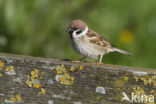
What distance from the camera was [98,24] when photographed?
5.41 m

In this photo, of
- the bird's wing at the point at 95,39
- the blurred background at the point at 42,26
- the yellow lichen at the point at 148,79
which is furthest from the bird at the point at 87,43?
the yellow lichen at the point at 148,79

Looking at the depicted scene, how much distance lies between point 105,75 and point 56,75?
30 cm

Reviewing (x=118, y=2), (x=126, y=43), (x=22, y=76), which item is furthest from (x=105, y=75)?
(x=118, y=2)

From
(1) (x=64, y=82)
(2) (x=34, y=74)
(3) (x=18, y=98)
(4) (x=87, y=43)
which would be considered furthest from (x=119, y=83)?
(4) (x=87, y=43)

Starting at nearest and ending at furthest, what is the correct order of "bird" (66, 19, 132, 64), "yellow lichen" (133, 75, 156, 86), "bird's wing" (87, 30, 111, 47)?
"yellow lichen" (133, 75, 156, 86) < "bird" (66, 19, 132, 64) < "bird's wing" (87, 30, 111, 47)

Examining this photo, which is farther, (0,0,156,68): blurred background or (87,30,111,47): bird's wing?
(87,30,111,47): bird's wing

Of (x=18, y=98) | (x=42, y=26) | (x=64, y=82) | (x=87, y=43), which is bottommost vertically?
(x=18, y=98)

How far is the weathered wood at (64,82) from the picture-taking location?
2143 millimetres

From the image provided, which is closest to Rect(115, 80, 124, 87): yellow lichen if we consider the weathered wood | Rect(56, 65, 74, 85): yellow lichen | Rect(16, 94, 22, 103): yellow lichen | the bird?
the weathered wood

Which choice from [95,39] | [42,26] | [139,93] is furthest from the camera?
[95,39]

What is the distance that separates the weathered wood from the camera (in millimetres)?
2143

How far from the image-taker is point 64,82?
219 cm

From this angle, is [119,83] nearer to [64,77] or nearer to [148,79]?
[148,79]

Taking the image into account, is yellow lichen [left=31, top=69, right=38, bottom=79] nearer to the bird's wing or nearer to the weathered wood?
the weathered wood
